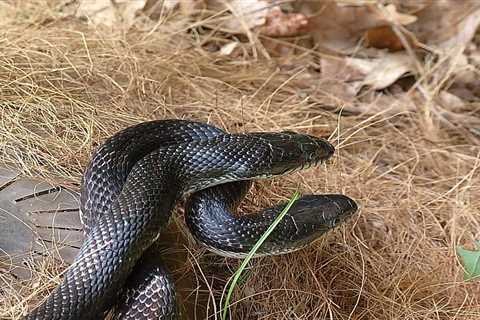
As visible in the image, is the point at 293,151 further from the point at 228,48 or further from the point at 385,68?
the point at 385,68

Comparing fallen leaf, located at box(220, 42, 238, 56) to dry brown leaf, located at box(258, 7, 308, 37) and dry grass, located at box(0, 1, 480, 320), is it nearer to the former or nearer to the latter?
dry grass, located at box(0, 1, 480, 320)

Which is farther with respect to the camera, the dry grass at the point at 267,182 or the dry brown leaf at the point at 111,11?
the dry brown leaf at the point at 111,11

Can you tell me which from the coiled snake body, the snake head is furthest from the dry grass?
the snake head

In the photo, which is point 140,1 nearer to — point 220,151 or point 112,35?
point 112,35

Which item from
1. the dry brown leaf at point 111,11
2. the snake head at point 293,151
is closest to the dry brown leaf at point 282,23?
the dry brown leaf at point 111,11

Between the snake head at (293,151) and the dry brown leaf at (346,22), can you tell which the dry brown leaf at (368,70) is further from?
the snake head at (293,151)

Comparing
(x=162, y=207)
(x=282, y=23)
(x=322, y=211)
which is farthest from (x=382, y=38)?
(x=162, y=207)

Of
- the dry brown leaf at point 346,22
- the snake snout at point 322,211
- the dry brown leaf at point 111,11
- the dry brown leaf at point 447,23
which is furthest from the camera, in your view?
the dry brown leaf at point 447,23

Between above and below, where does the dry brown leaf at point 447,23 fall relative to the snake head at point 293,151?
below
